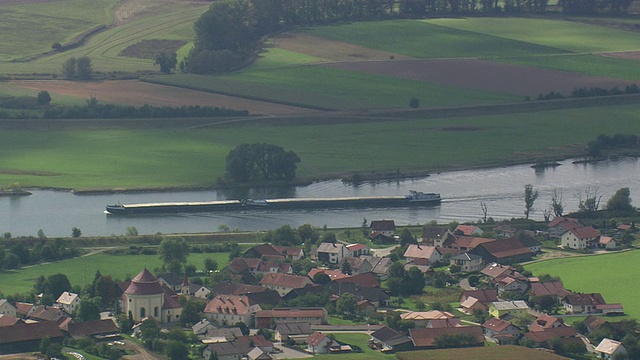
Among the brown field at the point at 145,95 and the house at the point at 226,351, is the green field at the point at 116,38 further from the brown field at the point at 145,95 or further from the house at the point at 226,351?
the house at the point at 226,351

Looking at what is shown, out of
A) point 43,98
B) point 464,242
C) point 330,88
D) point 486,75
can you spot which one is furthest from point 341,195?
point 486,75

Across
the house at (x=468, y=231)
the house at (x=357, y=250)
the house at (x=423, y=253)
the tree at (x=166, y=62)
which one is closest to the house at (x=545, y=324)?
the house at (x=423, y=253)

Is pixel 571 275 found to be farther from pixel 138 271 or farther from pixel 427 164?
pixel 427 164

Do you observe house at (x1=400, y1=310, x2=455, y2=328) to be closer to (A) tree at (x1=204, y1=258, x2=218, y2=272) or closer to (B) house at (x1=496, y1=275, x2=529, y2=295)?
(B) house at (x1=496, y1=275, x2=529, y2=295)

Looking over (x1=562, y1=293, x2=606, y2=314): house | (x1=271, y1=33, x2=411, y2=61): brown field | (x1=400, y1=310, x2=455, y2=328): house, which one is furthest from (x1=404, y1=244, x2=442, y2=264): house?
(x1=271, y1=33, x2=411, y2=61): brown field

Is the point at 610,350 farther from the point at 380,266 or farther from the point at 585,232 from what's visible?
the point at 585,232
